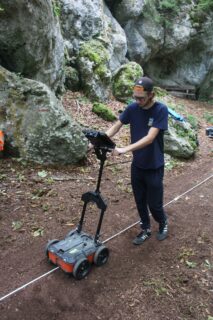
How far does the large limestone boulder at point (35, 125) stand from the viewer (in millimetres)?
7230

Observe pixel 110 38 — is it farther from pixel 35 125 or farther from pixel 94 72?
pixel 35 125

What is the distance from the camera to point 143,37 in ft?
60.0

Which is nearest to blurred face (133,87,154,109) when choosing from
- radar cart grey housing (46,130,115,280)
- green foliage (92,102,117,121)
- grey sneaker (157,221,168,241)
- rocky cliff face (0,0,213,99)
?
radar cart grey housing (46,130,115,280)

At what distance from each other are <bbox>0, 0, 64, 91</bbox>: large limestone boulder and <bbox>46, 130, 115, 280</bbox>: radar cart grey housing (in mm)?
5424

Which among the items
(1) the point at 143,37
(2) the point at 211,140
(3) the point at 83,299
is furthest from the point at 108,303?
(1) the point at 143,37

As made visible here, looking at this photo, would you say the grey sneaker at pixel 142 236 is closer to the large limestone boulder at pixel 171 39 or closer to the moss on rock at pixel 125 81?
the moss on rock at pixel 125 81

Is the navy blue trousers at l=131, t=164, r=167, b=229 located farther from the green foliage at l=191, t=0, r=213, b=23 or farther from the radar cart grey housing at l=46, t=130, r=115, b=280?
the green foliage at l=191, t=0, r=213, b=23

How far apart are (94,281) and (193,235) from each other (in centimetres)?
209

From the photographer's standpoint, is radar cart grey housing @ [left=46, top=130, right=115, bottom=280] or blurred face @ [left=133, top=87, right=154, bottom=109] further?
blurred face @ [left=133, top=87, right=154, bottom=109]

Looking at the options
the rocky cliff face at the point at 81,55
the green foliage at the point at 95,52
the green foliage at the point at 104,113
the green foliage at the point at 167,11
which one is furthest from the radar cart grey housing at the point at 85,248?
the green foliage at the point at 167,11

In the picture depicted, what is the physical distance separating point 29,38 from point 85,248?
6504mm

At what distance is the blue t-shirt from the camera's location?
4367mm

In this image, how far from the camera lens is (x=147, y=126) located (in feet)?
14.7

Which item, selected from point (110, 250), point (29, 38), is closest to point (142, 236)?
point (110, 250)
